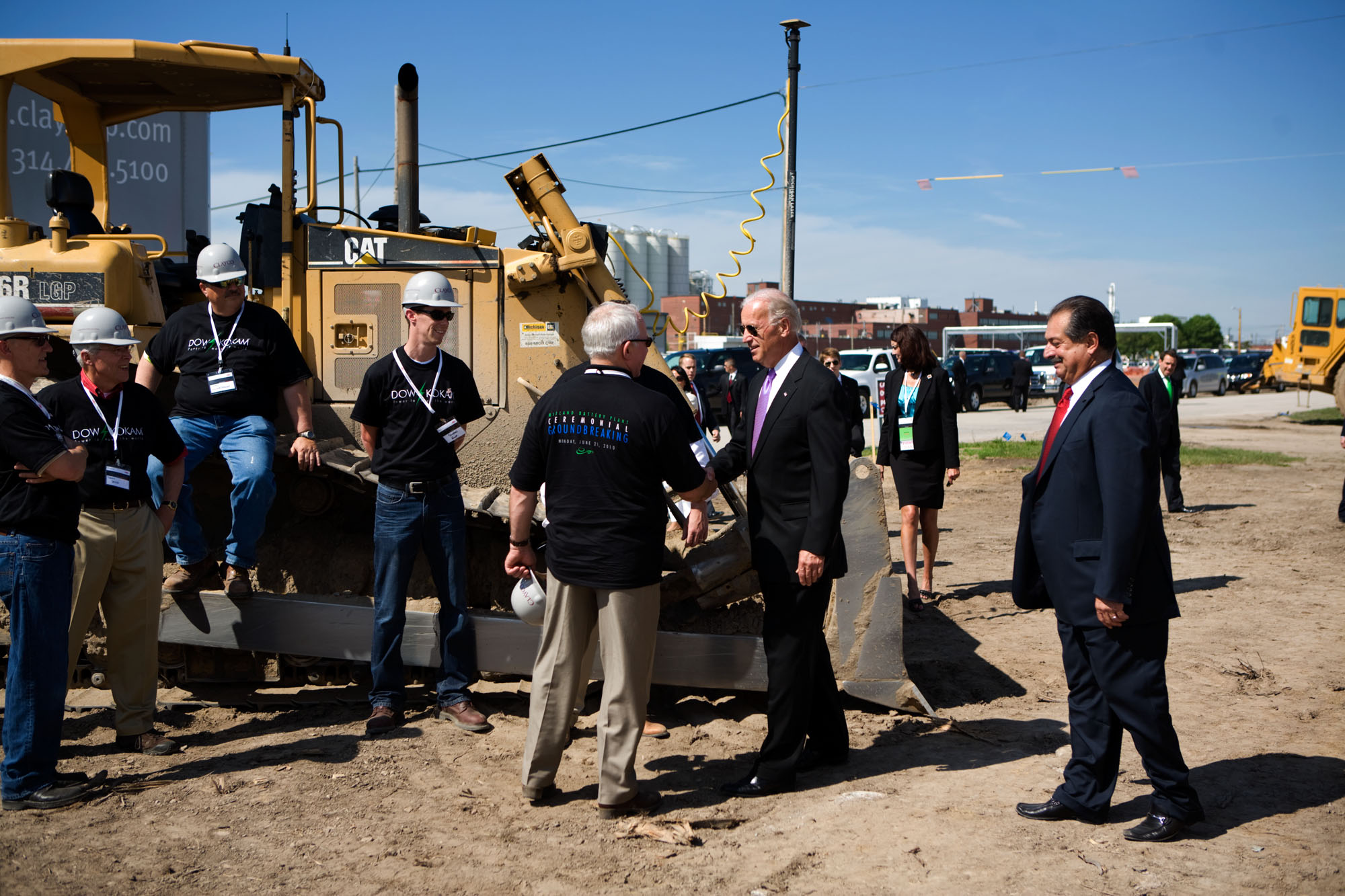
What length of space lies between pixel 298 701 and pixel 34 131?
9.40 metres

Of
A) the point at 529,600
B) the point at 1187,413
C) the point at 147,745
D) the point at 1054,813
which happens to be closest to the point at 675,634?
the point at 529,600

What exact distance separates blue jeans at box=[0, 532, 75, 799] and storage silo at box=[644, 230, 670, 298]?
1575 inches

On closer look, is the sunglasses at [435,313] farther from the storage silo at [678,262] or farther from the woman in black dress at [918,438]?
the storage silo at [678,262]

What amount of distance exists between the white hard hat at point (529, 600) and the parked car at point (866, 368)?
2212 centimetres

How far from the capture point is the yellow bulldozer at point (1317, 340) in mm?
27797

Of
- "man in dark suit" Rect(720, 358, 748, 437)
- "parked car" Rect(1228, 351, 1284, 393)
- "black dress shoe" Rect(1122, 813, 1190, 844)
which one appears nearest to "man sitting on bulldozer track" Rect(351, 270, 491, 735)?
"black dress shoe" Rect(1122, 813, 1190, 844)

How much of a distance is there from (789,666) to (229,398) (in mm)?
3072

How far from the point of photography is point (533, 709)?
14.4 feet

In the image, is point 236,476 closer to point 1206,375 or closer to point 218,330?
point 218,330

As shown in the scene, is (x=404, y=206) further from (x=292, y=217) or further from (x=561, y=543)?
(x=561, y=543)

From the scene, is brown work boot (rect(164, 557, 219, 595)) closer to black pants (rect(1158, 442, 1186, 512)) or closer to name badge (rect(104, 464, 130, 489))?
name badge (rect(104, 464, 130, 489))

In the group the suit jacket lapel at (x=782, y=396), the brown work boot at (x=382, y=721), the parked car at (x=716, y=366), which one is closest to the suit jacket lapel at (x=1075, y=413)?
the suit jacket lapel at (x=782, y=396)

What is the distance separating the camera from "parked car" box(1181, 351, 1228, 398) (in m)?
40.7

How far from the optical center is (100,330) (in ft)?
15.1
